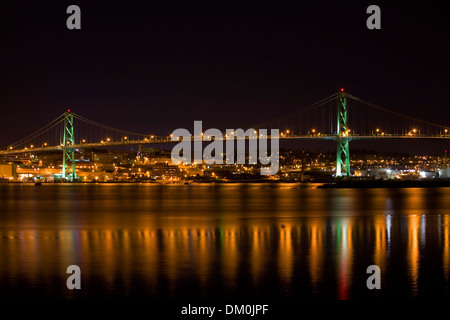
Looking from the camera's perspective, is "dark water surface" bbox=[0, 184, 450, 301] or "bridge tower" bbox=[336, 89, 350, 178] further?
"bridge tower" bbox=[336, 89, 350, 178]

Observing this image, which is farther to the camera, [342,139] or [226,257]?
[342,139]

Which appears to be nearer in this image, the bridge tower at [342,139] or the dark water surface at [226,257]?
the dark water surface at [226,257]

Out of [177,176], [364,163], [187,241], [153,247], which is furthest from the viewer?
[364,163]

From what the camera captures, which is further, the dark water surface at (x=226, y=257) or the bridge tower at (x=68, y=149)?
the bridge tower at (x=68, y=149)

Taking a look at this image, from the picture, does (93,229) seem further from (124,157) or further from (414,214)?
(124,157)

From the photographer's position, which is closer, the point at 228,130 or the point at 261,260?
the point at 261,260

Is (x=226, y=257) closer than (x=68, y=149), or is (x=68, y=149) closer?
(x=226, y=257)

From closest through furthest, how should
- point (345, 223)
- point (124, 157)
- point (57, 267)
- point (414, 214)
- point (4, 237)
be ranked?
1. point (57, 267)
2. point (4, 237)
3. point (345, 223)
4. point (414, 214)
5. point (124, 157)

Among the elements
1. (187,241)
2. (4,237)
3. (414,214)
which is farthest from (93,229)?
(414,214)

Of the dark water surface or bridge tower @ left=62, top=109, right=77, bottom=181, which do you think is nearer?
the dark water surface

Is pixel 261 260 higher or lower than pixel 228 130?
lower
